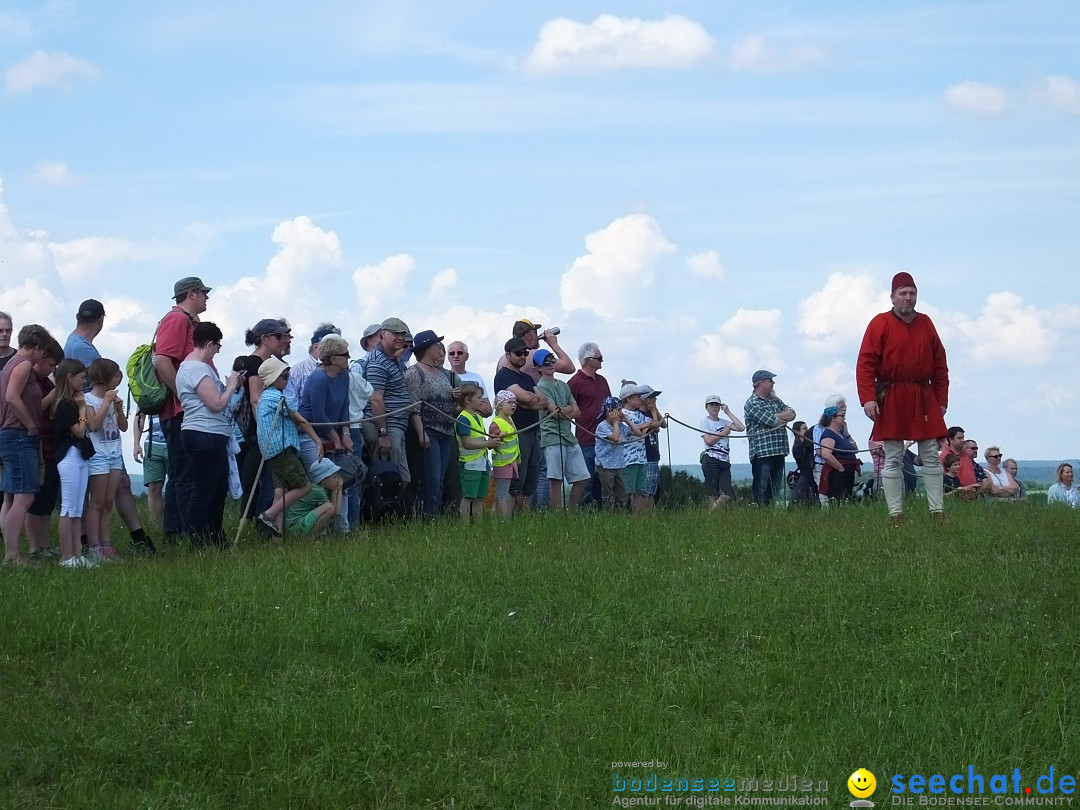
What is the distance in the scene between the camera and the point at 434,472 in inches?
585

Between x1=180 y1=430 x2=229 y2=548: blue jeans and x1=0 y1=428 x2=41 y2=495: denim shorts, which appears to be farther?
x1=180 y1=430 x2=229 y2=548: blue jeans

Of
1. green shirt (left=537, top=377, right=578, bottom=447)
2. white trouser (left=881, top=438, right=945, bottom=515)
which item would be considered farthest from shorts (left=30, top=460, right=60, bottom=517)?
white trouser (left=881, top=438, right=945, bottom=515)

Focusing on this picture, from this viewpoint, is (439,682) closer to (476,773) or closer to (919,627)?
(476,773)

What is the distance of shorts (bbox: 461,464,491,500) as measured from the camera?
15383mm

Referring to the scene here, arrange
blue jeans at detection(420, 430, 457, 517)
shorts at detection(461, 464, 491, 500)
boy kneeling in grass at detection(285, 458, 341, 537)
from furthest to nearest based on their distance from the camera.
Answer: shorts at detection(461, 464, 491, 500) → blue jeans at detection(420, 430, 457, 517) → boy kneeling in grass at detection(285, 458, 341, 537)

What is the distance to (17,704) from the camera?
8.38 meters

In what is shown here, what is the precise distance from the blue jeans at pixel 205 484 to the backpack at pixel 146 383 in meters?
0.58

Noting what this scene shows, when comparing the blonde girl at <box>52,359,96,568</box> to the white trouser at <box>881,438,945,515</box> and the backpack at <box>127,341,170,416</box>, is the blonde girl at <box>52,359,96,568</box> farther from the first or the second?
the white trouser at <box>881,438,945,515</box>

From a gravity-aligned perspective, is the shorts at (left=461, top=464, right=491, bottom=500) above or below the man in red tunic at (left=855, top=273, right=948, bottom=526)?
below

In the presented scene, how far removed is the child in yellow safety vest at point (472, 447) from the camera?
15219 millimetres

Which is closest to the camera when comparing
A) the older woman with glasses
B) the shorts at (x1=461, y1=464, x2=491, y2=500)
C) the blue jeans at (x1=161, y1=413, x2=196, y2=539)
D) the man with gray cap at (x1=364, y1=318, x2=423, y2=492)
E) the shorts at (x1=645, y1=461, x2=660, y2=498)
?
the blue jeans at (x1=161, y1=413, x2=196, y2=539)

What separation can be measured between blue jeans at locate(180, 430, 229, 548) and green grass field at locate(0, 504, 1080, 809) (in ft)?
1.35

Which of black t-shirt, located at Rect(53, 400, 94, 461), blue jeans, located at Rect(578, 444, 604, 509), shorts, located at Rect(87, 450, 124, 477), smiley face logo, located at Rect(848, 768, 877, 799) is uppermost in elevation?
black t-shirt, located at Rect(53, 400, 94, 461)

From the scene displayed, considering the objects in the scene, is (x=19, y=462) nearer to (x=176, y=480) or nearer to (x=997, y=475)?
(x=176, y=480)
